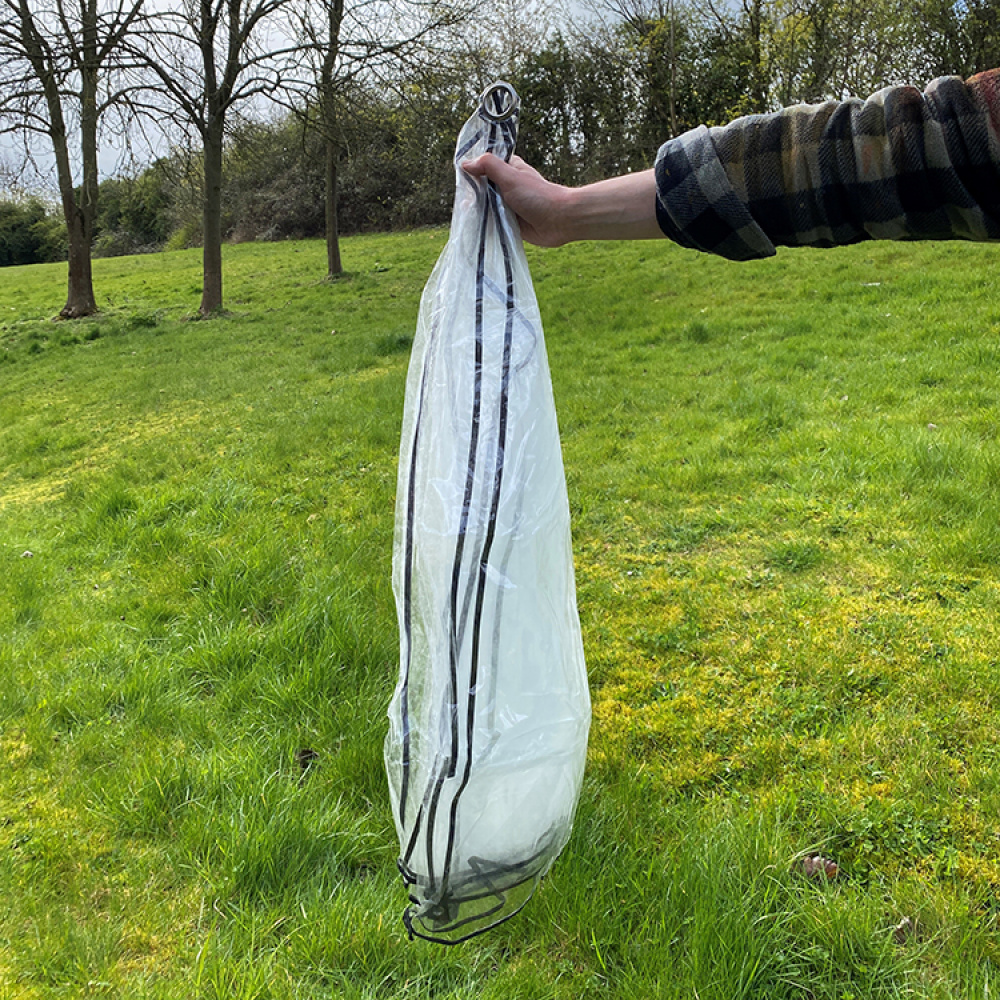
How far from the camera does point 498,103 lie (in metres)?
1.57

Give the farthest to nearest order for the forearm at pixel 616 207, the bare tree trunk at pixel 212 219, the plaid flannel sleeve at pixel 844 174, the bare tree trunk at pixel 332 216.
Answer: the bare tree trunk at pixel 332 216, the bare tree trunk at pixel 212 219, the forearm at pixel 616 207, the plaid flannel sleeve at pixel 844 174

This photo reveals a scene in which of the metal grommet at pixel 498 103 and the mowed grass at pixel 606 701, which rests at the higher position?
the metal grommet at pixel 498 103

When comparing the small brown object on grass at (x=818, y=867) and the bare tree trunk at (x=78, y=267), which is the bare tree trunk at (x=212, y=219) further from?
the small brown object on grass at (x=818, y=867)

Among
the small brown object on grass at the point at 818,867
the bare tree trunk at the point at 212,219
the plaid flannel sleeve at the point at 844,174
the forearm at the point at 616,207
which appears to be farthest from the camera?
the bare tree trunk at the point at 212,219

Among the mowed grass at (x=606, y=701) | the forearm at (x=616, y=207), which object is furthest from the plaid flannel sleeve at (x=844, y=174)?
the mowed grass at (x=606, y=701)

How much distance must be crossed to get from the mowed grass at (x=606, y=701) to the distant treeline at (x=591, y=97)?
30.7 ft

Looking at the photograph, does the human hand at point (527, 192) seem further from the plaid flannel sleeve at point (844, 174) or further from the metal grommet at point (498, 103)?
the plaid flannel sleeve at point (844, 174)

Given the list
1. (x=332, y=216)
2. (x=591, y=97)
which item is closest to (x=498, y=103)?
(x=332, y=216)

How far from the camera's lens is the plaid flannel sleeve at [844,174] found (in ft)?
4.06

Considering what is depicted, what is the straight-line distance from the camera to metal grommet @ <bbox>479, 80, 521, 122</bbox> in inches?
61.1

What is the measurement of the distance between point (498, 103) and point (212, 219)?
13.4 meters

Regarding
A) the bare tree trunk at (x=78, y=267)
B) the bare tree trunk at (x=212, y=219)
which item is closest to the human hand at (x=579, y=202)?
the bare tree trunk at (x=212, y=219)

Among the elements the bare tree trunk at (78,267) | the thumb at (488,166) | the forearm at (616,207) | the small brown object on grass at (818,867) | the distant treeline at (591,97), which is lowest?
the small brown object on grass at (818,867)

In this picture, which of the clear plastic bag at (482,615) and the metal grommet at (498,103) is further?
the metal grommet at (498,103)
